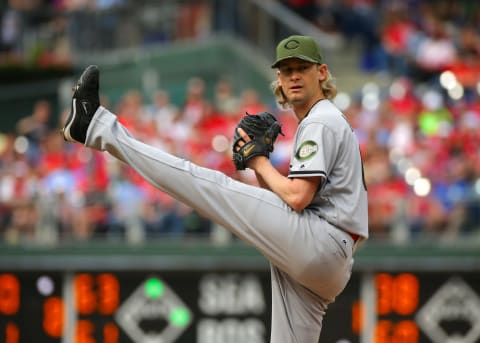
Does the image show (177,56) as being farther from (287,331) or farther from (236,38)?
(287,331)

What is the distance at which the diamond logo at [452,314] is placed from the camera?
11797 millimetres

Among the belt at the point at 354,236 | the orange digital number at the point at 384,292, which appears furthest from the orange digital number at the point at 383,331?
the belt at the point at 354,236

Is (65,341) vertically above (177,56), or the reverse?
(177,56)

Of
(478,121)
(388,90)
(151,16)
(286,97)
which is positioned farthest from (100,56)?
(286,97)

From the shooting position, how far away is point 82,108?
7.00 meters

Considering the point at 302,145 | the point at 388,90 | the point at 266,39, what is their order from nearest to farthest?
the point at 302,145 → the point at 388,90 → the point at 266,39

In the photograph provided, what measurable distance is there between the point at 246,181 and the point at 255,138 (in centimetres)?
521

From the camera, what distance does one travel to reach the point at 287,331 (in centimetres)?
693

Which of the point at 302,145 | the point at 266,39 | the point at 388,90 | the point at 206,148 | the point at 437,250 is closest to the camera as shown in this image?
the point at 302,145

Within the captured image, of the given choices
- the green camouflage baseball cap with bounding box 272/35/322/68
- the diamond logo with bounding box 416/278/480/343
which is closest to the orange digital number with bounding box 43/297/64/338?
the diamond logo with bounding box 416/278/480/343

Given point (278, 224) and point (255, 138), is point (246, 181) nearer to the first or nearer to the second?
point (255, 138)

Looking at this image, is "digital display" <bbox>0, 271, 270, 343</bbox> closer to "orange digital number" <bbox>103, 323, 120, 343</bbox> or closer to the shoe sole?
"orange digital number" <bbox>103, 323, 120, 343</bbox>

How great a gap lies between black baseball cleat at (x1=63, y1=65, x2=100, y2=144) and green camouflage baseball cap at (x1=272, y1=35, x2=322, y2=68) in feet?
3.57

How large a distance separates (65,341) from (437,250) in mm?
3850
